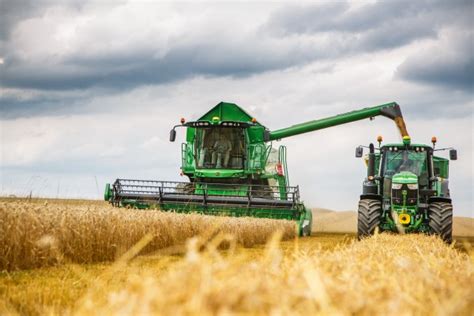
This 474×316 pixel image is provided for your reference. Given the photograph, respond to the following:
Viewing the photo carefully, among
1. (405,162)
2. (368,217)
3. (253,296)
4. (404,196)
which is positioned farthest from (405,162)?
(253,296)

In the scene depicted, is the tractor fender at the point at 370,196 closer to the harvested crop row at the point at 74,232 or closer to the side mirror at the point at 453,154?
→ the side mirror at the point at 453,154

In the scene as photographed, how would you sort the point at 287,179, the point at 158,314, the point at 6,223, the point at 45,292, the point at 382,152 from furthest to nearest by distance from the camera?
the point at 287,179
the point at 382,152
the point at 6,223
the point at 45,292
the point at 158,314

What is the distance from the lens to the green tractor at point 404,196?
12969 mm

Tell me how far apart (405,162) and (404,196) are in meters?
1.15

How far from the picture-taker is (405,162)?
14328 mm

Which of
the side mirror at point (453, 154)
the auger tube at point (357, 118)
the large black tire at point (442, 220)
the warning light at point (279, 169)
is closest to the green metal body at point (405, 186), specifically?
the large black tire at point (442, 220)

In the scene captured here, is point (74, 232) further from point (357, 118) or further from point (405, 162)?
point (357, 118)

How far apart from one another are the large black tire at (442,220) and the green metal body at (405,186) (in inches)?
11.1

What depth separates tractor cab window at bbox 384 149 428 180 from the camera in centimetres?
1429

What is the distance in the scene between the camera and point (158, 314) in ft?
6.88

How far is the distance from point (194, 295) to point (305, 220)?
16.3 metres

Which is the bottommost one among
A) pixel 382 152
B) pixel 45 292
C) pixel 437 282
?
pixel 45 292

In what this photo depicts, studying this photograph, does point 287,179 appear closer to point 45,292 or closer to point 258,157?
point 258,157

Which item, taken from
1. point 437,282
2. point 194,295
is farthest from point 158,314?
point 437,282
